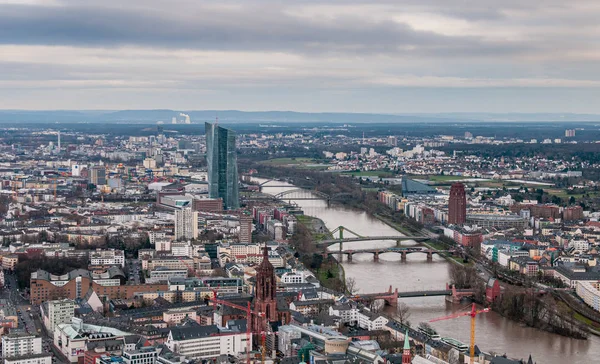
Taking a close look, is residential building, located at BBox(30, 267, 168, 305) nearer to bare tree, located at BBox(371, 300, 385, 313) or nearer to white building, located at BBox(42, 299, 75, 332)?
white building, located at BBox(42, 299, 75, 332)

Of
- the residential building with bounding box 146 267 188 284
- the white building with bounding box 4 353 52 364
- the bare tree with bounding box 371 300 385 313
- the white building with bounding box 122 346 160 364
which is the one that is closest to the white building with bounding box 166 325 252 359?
the white building with bounding box 122 346 160 364

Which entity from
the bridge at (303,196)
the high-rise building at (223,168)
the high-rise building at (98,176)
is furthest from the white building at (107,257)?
the high-rise building at (98,176)

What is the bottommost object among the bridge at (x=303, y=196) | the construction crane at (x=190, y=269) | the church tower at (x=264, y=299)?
the bridge at (x=303, y=196)

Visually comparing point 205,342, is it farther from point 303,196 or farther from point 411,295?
point 303,196

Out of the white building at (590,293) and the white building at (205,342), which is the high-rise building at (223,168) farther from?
the white building at (205,342)

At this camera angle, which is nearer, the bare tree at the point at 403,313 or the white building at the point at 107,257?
the bare tree at the point at 403,313

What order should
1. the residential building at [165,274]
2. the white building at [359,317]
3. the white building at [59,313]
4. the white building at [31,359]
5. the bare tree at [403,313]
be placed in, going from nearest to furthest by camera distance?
the white building at [31,359], the white building at [359,317], the white building at [59,313], the bare tree at [403,313], the residential building at [165,274]
